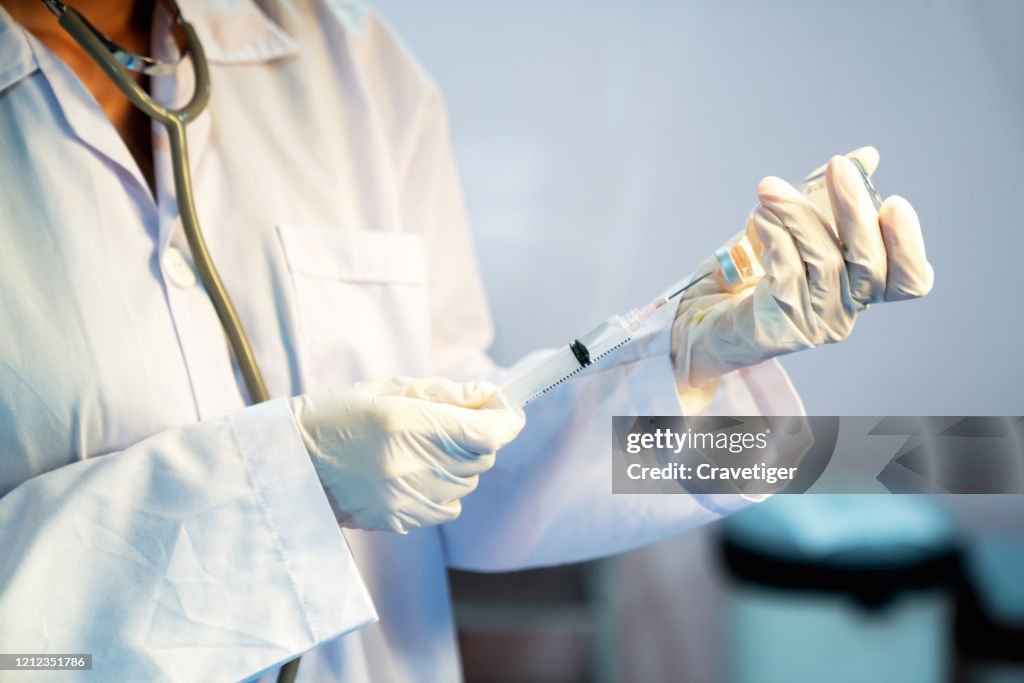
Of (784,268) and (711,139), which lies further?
(711,139)

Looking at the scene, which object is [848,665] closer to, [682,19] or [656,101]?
[656,101]

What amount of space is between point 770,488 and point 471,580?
27.8 inches

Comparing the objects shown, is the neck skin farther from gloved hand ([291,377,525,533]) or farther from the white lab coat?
gloved hand ([291,377,525,533])

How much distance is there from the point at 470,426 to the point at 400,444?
0.19ft

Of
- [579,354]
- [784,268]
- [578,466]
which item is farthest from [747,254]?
[578,466]

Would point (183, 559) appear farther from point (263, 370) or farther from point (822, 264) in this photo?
point (822, 264)

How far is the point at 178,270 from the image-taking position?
0.67 metres

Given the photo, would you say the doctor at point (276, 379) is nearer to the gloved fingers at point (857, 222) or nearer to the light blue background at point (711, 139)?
the gloved fingers at point (857, 222)

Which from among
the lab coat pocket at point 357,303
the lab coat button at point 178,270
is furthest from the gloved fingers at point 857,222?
the lab coat button at point 178,270

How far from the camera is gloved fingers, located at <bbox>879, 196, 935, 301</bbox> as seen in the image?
22.4 inches

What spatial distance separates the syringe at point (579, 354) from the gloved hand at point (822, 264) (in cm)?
7

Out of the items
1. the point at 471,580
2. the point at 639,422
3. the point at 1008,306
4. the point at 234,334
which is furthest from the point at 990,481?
the point at 234,334

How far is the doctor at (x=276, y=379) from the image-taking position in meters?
0.58

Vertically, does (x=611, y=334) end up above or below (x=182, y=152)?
below
